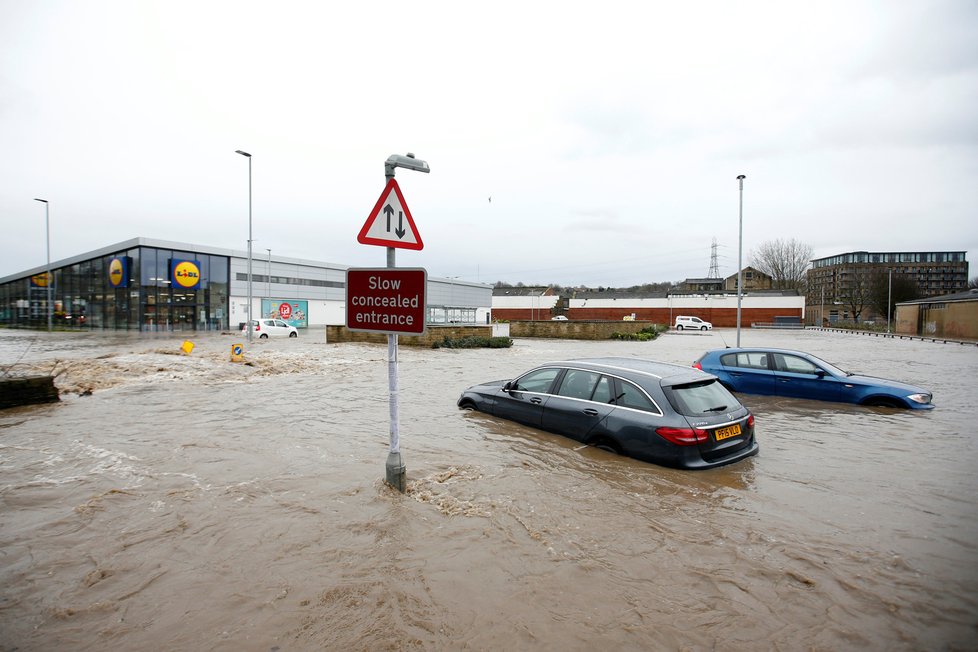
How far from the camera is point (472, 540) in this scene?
13.2ft

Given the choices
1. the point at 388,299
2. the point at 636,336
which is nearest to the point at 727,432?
the point at 388,299

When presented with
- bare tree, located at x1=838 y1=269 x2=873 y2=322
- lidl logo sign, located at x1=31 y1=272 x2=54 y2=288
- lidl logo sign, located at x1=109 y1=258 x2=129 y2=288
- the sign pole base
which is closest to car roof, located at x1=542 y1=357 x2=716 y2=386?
the sign pole base

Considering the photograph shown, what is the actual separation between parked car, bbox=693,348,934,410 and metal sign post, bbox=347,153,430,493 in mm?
8450

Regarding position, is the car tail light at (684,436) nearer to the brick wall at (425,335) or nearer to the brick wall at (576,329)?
the brick wall at (425,335)

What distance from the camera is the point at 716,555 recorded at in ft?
12.4

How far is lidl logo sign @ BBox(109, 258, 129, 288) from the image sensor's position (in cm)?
3681

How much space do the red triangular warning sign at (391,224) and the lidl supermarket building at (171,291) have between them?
91.9 feet

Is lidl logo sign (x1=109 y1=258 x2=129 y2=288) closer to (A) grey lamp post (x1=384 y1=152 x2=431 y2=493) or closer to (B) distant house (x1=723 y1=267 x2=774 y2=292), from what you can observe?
(A) grey lamp post (x1=384 y1=152 x2=431 y2=493)

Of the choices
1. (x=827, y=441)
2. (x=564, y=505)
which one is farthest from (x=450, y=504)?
(x=827, y=441)

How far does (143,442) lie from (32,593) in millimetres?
4056

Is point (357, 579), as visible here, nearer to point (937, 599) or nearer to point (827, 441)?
point (937, 599)

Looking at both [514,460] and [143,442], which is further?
[143,442]

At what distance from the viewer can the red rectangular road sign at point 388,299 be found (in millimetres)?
4316

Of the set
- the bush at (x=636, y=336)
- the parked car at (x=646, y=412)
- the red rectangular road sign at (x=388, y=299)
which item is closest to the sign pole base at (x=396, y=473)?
the red rectangular road sign at (x=388, y=299)
